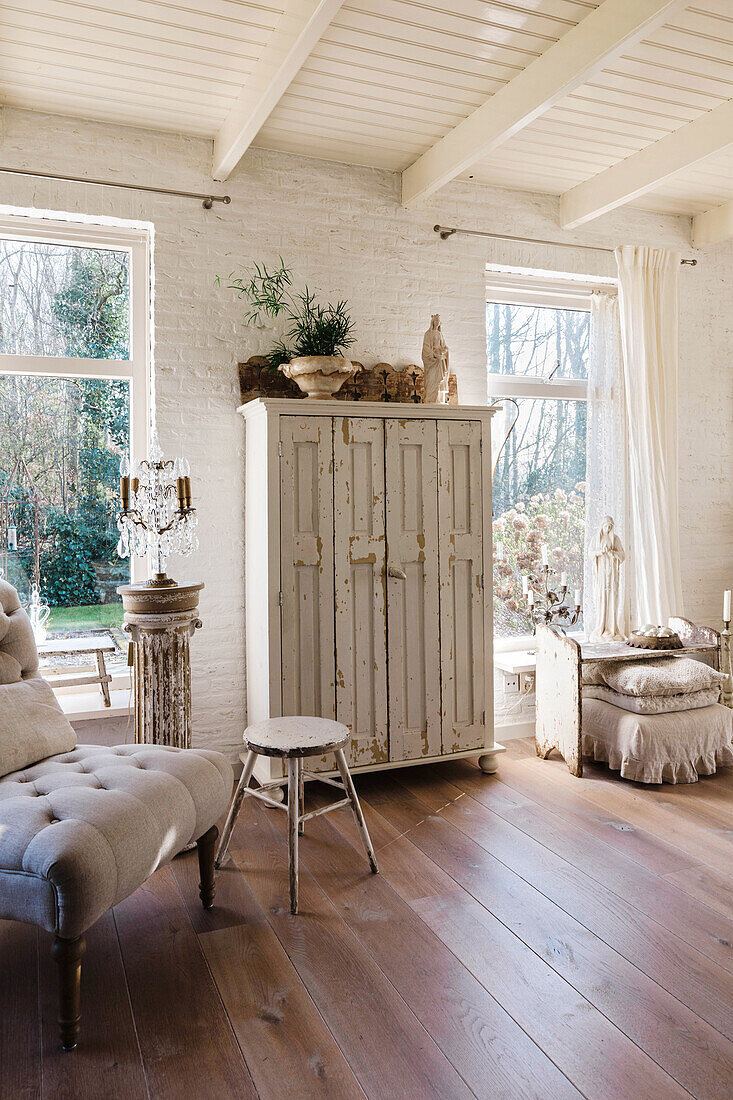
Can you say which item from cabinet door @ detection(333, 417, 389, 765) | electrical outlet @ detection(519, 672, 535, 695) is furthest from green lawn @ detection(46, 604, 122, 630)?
electrical outlet @ detection(519, 672, 535, 695)

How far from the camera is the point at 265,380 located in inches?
139

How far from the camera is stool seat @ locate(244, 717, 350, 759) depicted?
244 cm

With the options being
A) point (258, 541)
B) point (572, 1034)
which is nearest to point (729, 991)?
point (572, 1034)

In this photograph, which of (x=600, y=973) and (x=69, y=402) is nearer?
(x=600, y=973)

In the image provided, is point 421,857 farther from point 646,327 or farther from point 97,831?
point 646,327

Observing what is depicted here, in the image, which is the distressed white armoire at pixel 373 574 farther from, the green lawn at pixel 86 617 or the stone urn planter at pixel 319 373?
the green lawn at pixel 86 617

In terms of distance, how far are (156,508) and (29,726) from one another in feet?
Answer: 3.07

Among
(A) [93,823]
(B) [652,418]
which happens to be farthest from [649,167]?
(A) [93,823]

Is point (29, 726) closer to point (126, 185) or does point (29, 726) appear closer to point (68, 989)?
point (68, 989)

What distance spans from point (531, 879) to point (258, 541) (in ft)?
5.45

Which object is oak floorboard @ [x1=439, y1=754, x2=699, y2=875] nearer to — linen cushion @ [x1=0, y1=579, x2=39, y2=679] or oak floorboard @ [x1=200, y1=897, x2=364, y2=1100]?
oak floorboard @ [x1=200, y1=897, x2=364, y2=1100]

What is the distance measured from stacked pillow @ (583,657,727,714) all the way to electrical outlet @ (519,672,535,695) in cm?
45

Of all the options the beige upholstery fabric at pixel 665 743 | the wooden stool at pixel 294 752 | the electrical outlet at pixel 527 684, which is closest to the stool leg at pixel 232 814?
the wooden stool at pixel 294 752

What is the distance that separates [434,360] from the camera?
3.59m
